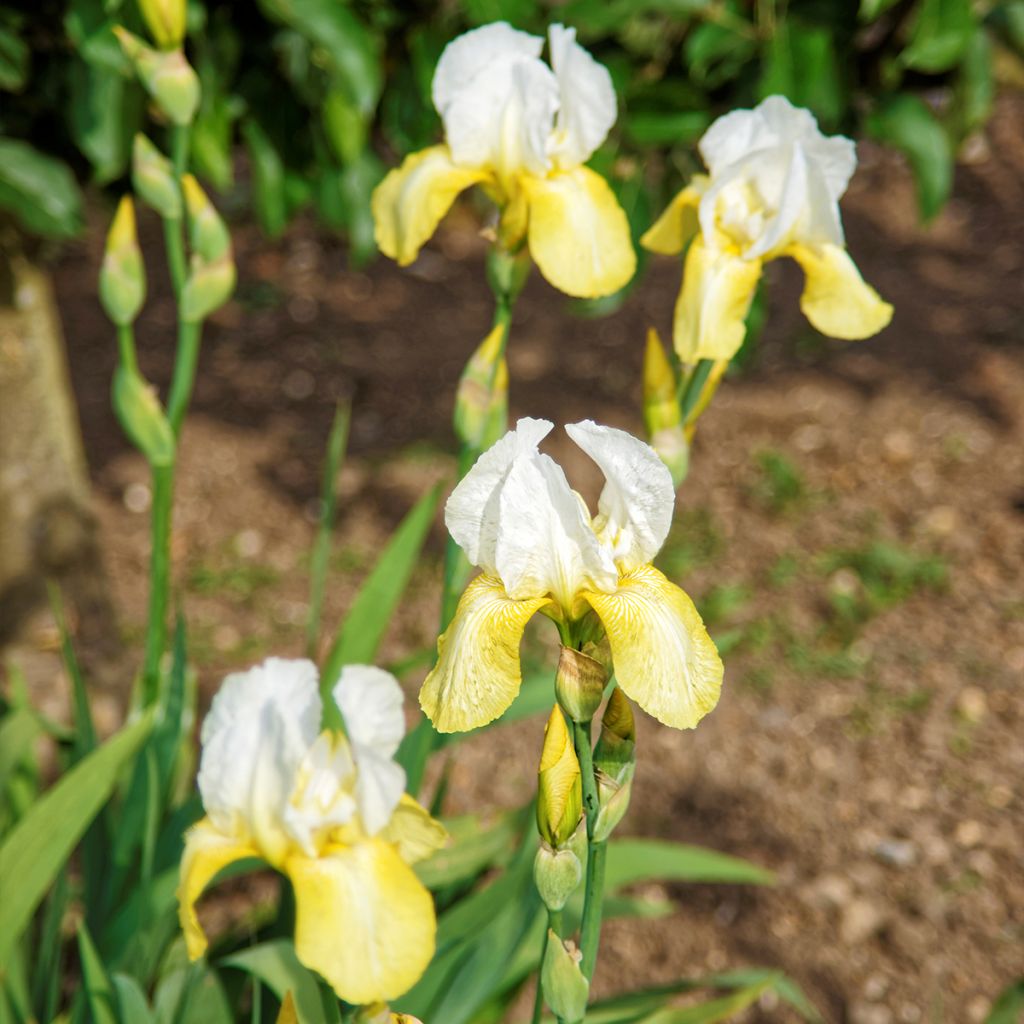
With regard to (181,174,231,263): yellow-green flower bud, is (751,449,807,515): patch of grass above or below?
below

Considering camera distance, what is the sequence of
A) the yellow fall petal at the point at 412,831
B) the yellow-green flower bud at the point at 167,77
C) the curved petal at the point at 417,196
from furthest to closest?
the yellow-green flower bud at the point at 167,77 → the curved petal at the point at 417,196 → the yellow fall petal at the point at 412,831

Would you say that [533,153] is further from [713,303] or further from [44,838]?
[44,838]

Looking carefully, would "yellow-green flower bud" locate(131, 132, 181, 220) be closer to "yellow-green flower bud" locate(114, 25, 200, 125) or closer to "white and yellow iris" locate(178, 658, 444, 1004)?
"yellow-green flower bud" locate(114, 25, 200, 125)

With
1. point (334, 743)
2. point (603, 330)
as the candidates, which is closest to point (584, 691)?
point (334, 743)

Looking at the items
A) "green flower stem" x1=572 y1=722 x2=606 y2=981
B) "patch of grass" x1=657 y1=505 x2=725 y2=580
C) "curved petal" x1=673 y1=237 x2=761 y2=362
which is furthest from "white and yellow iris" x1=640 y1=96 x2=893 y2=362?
"patch of grass" x1=657 y1=505 x2=725 y2=580

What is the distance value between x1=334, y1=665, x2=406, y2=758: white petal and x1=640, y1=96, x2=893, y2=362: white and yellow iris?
0.39 meters

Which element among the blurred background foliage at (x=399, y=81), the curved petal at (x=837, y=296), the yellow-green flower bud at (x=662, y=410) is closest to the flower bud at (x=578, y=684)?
the yellow-green flower bud at (x=662, y=410)

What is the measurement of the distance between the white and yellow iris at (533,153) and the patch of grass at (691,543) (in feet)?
4.67

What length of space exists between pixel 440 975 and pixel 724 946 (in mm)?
794

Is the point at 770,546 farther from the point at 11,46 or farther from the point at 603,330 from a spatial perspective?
the point at 11,46

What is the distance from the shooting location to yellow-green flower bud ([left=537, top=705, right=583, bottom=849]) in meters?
0.76

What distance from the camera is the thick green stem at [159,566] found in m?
1.32

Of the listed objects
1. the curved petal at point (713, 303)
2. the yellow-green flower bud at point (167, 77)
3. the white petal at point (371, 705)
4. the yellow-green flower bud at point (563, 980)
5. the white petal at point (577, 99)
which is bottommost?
the yellow-green flower bud at point (563, 980)

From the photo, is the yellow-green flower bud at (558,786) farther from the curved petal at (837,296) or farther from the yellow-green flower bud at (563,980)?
the curved petal at (837,296)
